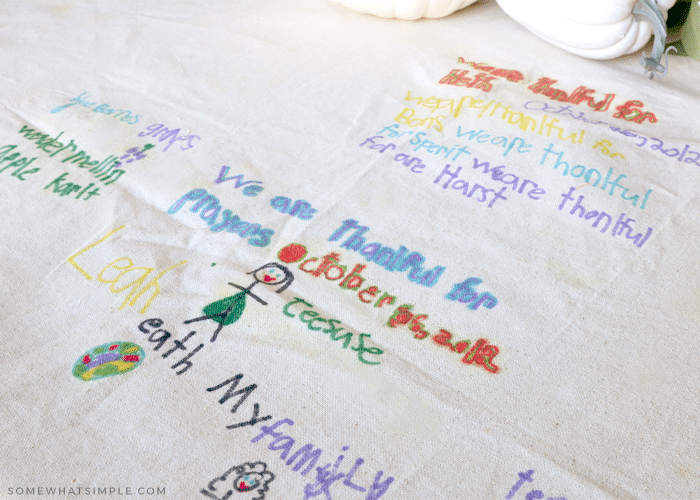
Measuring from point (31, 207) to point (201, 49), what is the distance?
1.48 feet

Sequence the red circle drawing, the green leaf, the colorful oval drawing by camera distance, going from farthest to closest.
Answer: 1. the green leaf
2. the red circle drawing
3. the colorful oval drawing

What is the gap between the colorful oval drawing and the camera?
0.57 metres

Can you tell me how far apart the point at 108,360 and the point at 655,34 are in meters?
0.86

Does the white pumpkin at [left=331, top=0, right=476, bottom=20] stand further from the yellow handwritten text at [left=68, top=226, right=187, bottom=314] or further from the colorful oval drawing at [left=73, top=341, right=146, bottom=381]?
the colorful oval drawing at [left=73, top=341, right=146, bottom=381]

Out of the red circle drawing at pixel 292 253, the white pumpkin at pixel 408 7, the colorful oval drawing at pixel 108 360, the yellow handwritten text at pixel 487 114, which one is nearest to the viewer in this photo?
the colorful oval drawing at pixel 108 360

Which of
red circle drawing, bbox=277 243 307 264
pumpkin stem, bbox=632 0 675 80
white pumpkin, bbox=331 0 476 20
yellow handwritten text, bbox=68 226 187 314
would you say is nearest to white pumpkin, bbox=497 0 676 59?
pumpkin stem, bbox=632 0 675 80

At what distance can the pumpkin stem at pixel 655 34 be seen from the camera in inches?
34.3

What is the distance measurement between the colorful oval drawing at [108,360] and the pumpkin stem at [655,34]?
2.67 ft

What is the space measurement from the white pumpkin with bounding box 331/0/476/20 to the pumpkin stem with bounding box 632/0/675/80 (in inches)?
12.5

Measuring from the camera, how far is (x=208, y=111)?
0.92 metres

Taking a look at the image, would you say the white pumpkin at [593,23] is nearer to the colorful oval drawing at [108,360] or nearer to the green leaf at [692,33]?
the green leaf at [692,33]

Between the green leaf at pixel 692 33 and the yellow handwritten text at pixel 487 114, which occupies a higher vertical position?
the green leaf at pixel 692 33

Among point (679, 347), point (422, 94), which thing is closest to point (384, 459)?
point (679, 347)

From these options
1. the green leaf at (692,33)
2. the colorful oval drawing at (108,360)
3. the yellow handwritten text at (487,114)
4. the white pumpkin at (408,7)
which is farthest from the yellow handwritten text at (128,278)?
the green leaf at (692,33)
